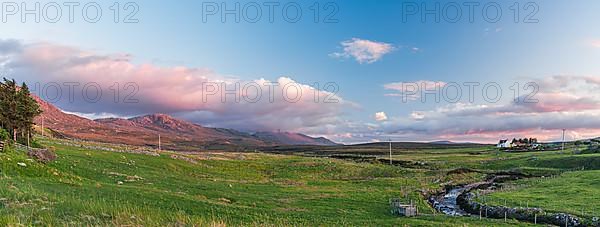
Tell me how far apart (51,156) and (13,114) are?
18863 mm

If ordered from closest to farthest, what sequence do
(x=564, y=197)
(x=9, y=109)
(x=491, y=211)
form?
(x=491, y=211)
(x=564, y=197)
(x=9, y=109)

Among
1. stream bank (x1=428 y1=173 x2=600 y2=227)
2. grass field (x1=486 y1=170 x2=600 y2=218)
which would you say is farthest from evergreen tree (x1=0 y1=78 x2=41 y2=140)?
grass field (x1=486 y1=170 x2=600 y2=218)

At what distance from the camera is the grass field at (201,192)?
46.6 ft

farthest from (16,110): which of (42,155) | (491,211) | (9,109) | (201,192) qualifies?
(491,211)

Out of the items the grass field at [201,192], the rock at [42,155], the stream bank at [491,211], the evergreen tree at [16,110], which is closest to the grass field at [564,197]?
the grass field at [201,192]

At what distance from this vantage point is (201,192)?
4362 centimetres

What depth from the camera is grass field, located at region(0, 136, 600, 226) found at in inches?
559

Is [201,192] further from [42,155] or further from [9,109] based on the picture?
[9,109]

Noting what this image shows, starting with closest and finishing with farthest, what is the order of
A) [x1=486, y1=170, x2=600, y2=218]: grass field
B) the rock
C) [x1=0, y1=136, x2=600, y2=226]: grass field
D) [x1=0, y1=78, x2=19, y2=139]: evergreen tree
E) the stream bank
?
[x1=0, y1=136, x2=600, y2=226]: grass field < the stream bank < the rock < [x1=486, y1=170, x2=600, y2=218]: grass field < [x1=0, y1=78, x2=19, y2=139]: evergreen tree

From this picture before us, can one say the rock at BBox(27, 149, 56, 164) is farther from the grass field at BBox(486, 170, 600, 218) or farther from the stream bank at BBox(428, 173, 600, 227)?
the grass field at BBox(486, 170, 600, 218)

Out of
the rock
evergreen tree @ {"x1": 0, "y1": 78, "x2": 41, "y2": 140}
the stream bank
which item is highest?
evergreen tree @ {"x1": 0, "y1": 78, "x2": 41, "y2": 140}

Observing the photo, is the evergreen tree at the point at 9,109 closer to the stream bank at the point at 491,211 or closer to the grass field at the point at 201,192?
the grass field at the point at 201,192

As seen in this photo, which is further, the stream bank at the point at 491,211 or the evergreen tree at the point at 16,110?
the evergreen tree at the point at 16,110

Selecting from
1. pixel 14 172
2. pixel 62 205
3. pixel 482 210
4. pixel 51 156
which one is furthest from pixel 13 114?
pixel 482 210
